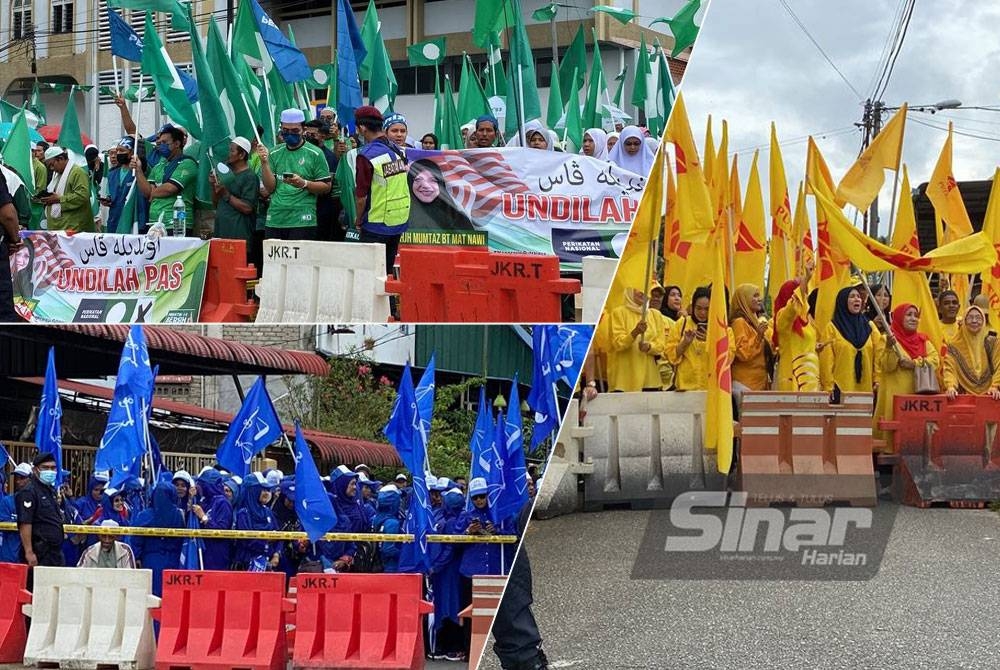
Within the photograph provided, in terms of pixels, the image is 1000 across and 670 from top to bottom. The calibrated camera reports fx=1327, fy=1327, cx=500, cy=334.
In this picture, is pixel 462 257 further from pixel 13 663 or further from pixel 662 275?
pixel 13 663

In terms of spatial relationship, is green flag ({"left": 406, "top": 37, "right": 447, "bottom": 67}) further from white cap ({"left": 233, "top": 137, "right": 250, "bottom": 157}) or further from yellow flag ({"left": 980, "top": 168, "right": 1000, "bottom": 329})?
yellow flag ({"left": 980, "top": 168, "right": 1000, "bottom": 329})

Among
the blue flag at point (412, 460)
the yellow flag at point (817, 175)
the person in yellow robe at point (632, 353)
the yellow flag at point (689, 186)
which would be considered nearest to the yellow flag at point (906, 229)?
the yellow flag at point (817, 175)

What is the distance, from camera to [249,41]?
31.9 feet

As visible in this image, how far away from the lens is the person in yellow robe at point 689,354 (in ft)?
8.77

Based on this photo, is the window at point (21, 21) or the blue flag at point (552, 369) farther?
the window at point (21, 21)

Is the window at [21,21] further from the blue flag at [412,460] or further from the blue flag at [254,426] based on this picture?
the blue flag at [412,460]

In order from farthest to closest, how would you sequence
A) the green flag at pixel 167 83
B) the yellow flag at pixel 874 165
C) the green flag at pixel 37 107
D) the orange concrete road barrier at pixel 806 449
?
1. the green flag at pixel 37 107
2. the green flag at pixel 167 83
3. the yellow flag at pixel 874 165
4. the orange concrete road barrier at pixel 806 449

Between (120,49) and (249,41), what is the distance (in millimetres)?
916

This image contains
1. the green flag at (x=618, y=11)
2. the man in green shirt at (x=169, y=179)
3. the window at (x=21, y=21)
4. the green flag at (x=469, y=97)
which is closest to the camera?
the window at (x=21, y=21)

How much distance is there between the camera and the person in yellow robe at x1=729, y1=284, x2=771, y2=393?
354cm

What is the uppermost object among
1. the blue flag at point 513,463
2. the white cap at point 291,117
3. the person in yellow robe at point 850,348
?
the white cap at point 291,117

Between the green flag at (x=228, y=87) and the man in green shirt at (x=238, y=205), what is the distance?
120 centimetres

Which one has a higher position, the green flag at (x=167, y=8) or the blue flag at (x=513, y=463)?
the green flag at (x=167, y=8)

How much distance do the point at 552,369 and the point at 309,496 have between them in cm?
97
